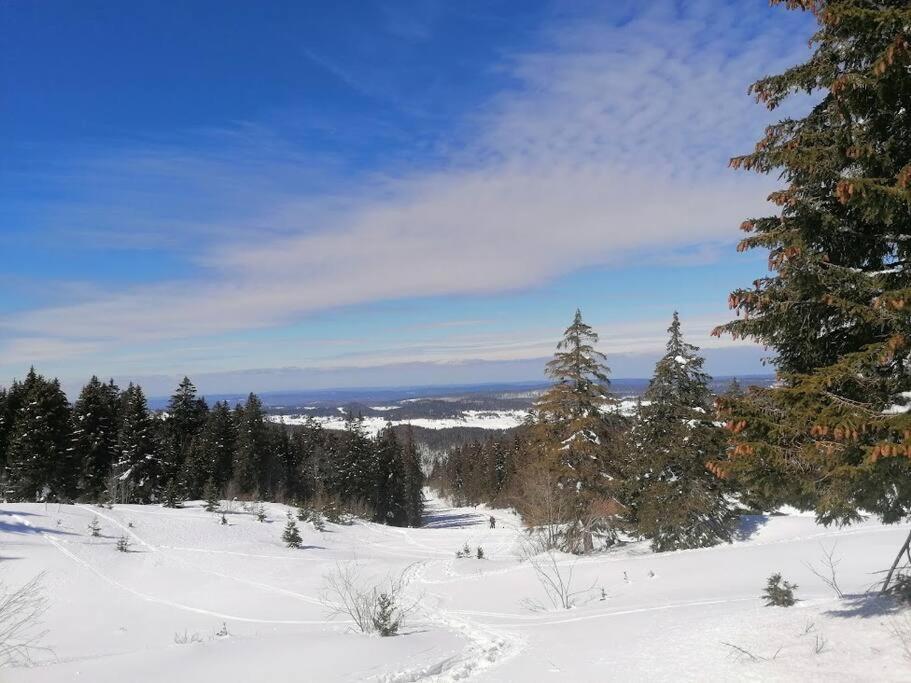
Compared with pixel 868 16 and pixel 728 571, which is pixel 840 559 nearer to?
pixel 728 571

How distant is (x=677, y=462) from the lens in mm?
23734

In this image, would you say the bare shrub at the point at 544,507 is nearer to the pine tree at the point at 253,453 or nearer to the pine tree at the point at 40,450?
the pine tree at the point at 40,450

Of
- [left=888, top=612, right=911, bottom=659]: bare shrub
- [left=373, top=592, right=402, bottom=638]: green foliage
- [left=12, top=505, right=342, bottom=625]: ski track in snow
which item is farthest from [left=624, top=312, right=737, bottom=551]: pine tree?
[left=888, top=612, right=911, bottom=659]: bare shrub

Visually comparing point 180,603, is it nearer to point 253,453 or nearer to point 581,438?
point 581,438

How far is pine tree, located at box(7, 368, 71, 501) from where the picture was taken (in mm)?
39469

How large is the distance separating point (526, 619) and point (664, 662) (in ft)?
25.8

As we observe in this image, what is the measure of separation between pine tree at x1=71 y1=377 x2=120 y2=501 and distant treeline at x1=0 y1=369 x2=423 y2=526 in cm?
9

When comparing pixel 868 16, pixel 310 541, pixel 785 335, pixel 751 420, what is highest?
pixel 868 16

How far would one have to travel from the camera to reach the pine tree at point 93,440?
44469mm

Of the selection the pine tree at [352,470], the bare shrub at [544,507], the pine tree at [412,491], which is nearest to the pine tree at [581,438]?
the bare shrub at [544,507]

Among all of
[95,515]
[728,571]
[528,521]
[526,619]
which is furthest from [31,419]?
[728,571]

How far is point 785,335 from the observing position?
7504 mm

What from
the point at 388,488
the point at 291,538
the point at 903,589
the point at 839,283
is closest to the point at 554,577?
the point at 903,589

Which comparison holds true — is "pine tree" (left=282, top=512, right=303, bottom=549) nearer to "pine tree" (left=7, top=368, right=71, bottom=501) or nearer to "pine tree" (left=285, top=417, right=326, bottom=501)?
"pine tree" (left=7, top=368, right=71, bottom=501)
